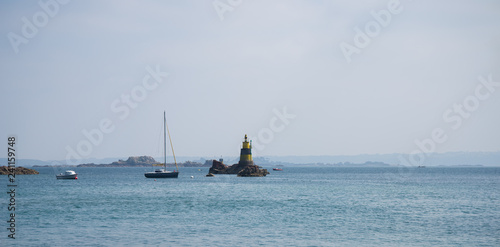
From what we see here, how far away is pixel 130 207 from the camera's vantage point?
48.0m

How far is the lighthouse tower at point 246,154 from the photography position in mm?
117675

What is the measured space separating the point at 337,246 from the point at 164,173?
296 feet

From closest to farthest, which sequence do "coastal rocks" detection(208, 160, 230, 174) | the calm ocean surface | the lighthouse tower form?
the calm ocean surface → the lighthouse tower → "coastal rocks" detection(208, 160, 230, 174)

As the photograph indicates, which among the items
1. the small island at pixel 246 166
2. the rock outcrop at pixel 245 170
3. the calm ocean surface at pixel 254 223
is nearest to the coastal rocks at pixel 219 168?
the rock outcrop at pixel 245 170

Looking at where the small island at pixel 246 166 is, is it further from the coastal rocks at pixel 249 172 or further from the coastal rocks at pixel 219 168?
the coastal rocks at pixel 219 168

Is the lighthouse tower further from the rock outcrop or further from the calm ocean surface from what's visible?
the calm ocean surface

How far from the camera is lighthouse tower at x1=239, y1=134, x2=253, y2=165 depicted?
117675 mm

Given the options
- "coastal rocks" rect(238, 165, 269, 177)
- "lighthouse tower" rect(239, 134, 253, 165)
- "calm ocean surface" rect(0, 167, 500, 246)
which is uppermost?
"lighthouse tower" rect(239, 134, 253, 165)

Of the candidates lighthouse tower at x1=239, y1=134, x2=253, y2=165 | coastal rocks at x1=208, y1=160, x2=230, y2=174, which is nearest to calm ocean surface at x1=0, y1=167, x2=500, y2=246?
lighthouse tower at x1=239, y1=134, x2=253, y2=165

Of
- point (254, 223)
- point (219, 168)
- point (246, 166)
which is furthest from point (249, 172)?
point (254, 223)

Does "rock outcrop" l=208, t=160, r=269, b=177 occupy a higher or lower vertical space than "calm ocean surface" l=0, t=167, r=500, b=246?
higher

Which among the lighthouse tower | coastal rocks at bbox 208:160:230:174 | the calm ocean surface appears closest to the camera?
the calm ocean surface

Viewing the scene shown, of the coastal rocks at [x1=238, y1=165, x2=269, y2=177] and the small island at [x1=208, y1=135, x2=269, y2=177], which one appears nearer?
the small island at [x1=208, y1=135, x2=269, y2=177]

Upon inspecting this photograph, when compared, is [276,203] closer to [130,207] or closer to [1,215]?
[130,207]
